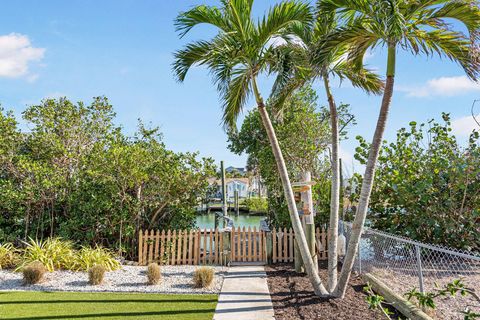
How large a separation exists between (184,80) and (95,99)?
19.1ft

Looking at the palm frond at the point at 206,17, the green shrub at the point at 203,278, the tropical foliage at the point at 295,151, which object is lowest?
the green shrub at the point at 203,278

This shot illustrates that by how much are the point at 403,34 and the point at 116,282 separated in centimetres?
658

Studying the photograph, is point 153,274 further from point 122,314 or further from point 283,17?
point 283,17

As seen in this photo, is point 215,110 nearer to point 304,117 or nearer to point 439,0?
point 439,0

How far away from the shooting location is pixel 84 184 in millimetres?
8859

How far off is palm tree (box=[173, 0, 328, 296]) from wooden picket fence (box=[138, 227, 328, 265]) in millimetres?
3189

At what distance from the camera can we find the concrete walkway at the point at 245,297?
4.80 meters

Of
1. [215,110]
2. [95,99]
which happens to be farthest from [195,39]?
[95,99]

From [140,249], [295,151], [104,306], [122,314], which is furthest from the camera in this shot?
[295,151]

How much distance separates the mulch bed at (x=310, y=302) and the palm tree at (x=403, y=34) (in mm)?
707

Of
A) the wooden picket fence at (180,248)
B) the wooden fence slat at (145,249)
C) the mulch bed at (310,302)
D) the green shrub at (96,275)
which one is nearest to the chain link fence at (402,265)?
the mulch bed at (310,302)

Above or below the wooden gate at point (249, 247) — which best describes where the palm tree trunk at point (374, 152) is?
above

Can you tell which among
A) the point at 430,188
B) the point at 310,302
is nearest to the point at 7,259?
the point at 310,302

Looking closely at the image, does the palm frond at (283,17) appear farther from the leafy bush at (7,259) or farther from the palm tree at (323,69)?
the leafy bush at (7,259)
